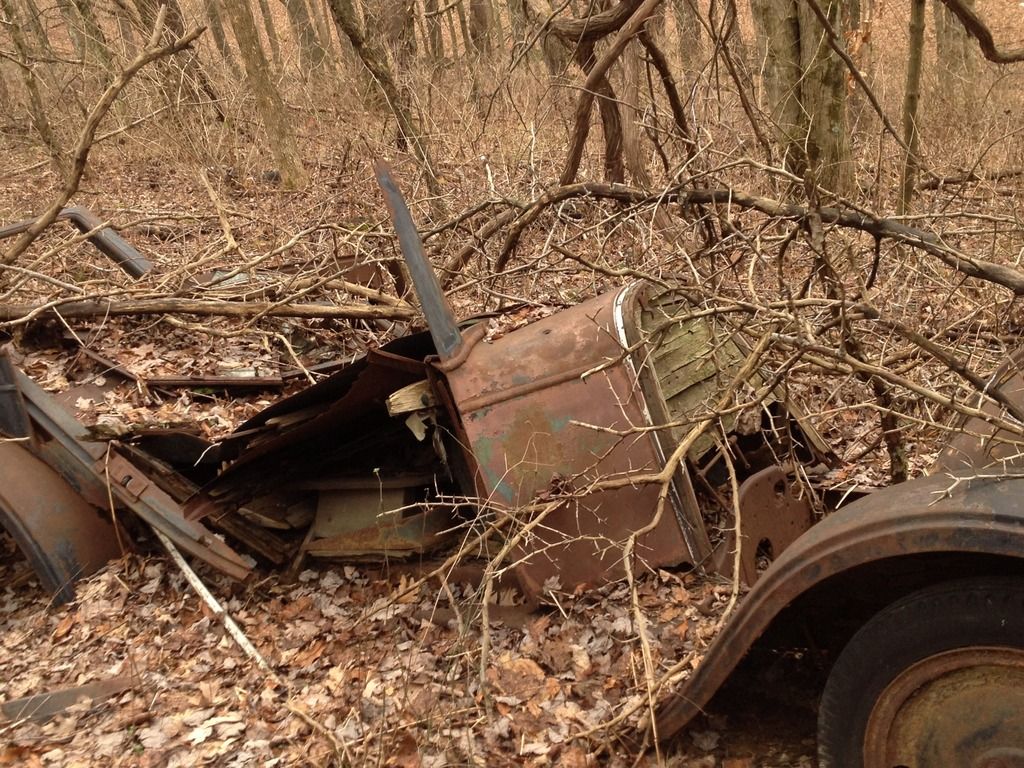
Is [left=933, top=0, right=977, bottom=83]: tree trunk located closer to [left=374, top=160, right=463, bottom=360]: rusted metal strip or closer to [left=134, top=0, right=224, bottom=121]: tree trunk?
[left=374, top=160, right=463, bottom=360]: rusted metal strip

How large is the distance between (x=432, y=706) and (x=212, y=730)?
0.80 meters

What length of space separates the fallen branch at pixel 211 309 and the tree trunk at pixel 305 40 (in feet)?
21.4

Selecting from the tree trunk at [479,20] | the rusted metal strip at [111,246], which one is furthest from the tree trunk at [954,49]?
the rusted metal strip at [111,246]

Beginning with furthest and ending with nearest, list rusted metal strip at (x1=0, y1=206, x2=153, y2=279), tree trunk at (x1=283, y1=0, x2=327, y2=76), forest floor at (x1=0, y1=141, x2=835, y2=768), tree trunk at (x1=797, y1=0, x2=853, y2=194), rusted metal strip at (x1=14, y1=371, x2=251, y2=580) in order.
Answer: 1. tree trunk at (x1=283, y1=0, x2=327, y2=76)
2. tree trunk at (x1=797, y1=0, x2=853, y2=194)
3. rusted metal strip at (x1=0, y1=206, x2=153, y2=279)
4. rusted metal strip at (x1=14, y1=371, x2=251, y2=580)
5. forest floor at (x1=0, y1=141, x2=835, y2=768)

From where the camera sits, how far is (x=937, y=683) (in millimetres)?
1840

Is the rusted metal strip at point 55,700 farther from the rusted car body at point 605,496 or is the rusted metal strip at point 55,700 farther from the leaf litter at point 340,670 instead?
the rusted car body at point 605,496

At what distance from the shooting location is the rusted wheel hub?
1764 millimetres

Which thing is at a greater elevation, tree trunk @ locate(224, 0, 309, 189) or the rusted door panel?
tree trunk @ locate(224, 0, 309, 189)

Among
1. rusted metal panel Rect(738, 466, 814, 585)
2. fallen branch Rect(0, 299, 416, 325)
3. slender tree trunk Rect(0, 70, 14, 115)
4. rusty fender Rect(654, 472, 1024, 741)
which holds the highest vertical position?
slender tree trunk Rect(0, 70, 14, 115)

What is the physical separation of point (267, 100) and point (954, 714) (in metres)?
9.41

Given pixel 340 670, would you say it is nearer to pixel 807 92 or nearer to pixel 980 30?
pixel 980 30

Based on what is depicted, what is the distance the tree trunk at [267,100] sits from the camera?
9.58 meters

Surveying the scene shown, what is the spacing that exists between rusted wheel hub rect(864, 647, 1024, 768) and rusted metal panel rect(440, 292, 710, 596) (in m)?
1.13

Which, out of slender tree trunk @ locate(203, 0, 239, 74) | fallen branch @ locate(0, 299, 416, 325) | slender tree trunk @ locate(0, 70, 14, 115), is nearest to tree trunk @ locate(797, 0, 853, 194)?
fallen branch @ locate(0, 299, 416, 325)
